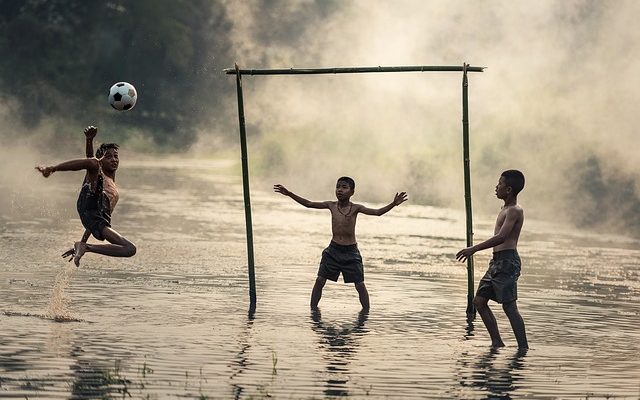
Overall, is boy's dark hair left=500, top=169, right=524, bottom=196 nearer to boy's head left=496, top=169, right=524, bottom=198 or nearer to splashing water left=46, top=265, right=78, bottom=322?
boy's head left=496, top=169, right=524, bottom=198

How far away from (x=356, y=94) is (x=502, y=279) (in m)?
67.7

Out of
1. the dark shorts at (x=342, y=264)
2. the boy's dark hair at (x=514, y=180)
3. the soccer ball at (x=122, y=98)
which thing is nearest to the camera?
the boy's dark hair at (x=514, y=180)

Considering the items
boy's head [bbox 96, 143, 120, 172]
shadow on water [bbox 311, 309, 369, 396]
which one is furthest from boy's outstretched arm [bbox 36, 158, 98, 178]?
shadow on water [bbox 311, 309, 369, 396]

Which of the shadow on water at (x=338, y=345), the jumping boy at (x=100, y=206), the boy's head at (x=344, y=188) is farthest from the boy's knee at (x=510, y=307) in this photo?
the jumping boy at (x=100, y=206)

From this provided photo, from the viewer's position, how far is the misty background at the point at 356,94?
4731 cm

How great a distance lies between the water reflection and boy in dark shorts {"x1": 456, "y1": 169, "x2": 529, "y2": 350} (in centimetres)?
30

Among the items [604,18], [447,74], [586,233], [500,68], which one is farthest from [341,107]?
[586,233]

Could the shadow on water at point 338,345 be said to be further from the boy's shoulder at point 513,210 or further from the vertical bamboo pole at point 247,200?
the boy's shoulder at point 513,210

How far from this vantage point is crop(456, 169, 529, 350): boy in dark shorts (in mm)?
14922

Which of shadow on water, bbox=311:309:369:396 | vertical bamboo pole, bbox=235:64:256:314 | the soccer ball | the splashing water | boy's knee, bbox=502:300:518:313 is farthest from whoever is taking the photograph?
the soccer ball

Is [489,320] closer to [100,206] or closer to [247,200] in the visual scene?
[247,200]

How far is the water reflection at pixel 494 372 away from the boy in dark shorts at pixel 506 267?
298mm

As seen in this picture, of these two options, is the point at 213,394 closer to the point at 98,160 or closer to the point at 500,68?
the point at 98,160

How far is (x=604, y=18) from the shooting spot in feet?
170
